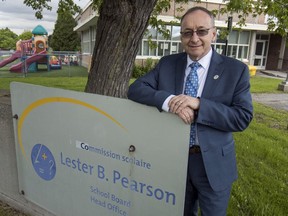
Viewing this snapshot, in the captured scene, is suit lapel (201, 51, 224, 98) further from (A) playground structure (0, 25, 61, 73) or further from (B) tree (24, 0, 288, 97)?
(A) playground structure (0, 25, 61, 73)

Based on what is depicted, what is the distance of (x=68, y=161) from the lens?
2.31 metres

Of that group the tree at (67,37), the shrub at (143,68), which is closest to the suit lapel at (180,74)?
the shrub at (143,68)

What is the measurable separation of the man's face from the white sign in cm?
46

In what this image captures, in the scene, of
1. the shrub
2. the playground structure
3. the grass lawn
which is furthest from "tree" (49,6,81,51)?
the grass lawn

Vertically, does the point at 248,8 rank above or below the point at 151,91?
above

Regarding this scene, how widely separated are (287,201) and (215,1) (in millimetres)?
17668

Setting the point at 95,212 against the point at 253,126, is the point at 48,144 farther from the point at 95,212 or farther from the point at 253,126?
the point at 253,126

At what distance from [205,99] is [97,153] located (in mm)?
948

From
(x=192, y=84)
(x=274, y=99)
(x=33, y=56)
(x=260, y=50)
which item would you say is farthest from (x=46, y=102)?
(x=260, y=50)

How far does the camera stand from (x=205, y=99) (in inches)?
64.3

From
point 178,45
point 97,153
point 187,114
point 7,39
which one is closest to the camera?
point 187,114

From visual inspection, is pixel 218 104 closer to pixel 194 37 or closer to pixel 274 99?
pixel 194 37

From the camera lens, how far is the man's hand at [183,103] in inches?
64.0

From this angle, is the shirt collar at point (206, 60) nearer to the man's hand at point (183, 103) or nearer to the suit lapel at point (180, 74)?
the suit lapel at point (180, 74)
